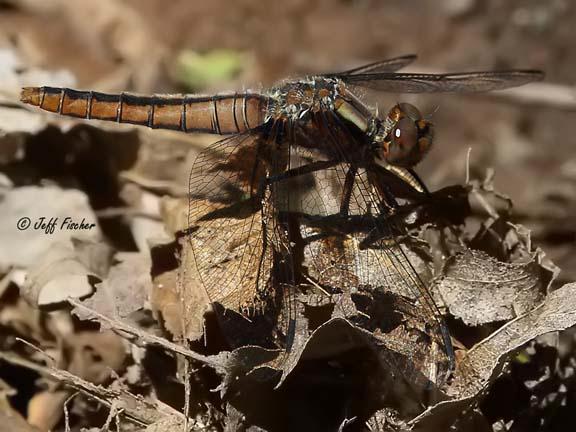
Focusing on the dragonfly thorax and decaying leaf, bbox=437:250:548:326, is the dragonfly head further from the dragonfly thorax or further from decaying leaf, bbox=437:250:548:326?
decaying leaf, bbox=437:250:548:326

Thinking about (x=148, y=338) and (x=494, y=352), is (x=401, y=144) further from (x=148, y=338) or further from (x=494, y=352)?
(x=148, y=338)

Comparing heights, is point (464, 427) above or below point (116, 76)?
below

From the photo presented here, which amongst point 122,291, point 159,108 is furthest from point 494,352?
point 159,108

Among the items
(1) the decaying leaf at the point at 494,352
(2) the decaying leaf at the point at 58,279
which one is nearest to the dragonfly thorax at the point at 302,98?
(2) the decaying leaf at the point at 58,279

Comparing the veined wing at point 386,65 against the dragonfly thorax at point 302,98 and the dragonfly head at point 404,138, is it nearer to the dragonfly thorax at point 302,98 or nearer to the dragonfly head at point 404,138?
the dragonfly thorax at point 302,98

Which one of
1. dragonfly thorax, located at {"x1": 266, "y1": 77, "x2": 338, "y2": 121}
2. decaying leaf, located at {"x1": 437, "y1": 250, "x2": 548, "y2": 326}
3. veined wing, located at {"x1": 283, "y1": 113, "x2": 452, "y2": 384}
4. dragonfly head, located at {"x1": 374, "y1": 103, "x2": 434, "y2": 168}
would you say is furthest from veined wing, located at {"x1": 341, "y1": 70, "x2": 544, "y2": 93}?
decaying leaf, located at {"x1": 437, "y1": 250, "x2": 548, "y2": 326}

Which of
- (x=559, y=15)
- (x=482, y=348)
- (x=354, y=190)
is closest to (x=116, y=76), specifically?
(x=354, y=190)

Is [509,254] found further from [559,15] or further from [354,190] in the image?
[559,15]
